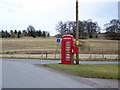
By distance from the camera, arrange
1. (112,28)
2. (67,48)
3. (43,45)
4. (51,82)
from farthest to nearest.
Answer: (112,28), (43,45), (67,48), (51,82)

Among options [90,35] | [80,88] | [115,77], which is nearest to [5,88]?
[80,88]

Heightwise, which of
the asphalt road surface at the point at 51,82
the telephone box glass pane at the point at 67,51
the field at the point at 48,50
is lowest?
the field at the point at 48,50

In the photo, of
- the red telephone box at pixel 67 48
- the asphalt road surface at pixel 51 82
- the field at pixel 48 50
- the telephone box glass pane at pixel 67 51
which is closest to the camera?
the asphalt road surface at pixel 51 82

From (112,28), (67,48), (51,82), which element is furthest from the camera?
(112,28)

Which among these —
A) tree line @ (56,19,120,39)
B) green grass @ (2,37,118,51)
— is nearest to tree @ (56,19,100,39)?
tree line @ (56,19,120,39)

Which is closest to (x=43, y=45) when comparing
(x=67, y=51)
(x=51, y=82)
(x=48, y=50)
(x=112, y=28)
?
(x=48, y=50)

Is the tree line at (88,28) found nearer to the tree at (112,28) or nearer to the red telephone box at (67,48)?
the tree at (112,28)

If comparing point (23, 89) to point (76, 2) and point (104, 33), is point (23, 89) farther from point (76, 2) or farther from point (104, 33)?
point (104, 33)

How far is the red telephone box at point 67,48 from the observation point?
31375 mm

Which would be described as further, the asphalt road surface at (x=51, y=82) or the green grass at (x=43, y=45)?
the green grass at (x=43, y=45)

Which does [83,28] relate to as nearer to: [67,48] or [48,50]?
[48,50]

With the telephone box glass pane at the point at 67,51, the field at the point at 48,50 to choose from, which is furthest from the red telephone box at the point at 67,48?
the field at the point at 48,50

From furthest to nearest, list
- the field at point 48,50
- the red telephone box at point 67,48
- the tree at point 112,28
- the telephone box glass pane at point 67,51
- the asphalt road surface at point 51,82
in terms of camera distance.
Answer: the tree at point 112,28
the field at point 48,50
the telephone box glass pane at point 67,51
the red telephone box at point 67,48
the asphalt road surface at point 51,82

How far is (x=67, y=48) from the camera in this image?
104 feet
